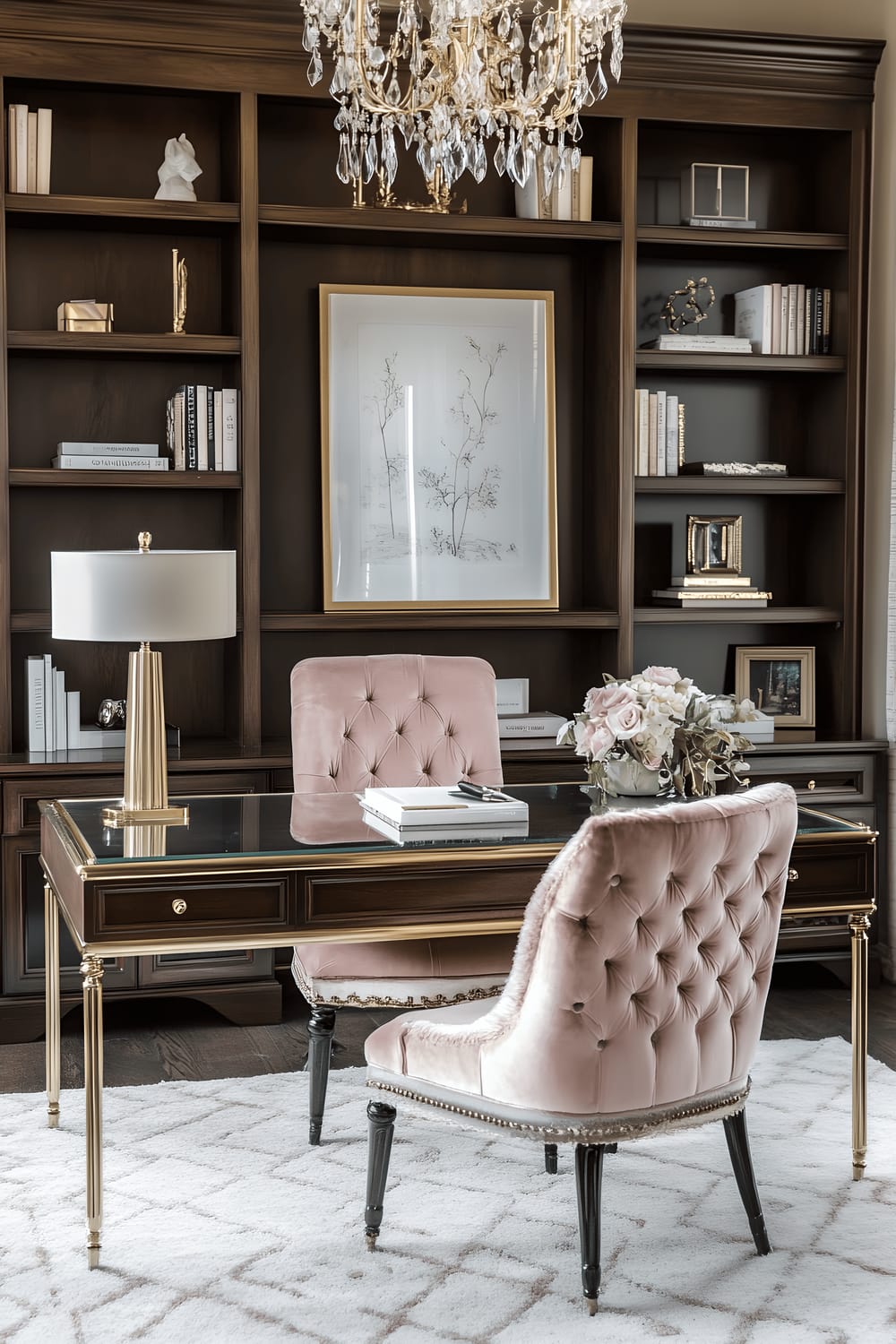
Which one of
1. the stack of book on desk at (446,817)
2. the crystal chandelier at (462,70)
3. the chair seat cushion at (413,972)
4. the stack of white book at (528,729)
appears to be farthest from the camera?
the stack of white book at (528,729)

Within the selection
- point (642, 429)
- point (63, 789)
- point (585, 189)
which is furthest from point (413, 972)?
point (585, 189)

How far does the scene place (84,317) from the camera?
3.87 meters

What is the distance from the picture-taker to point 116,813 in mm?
2707

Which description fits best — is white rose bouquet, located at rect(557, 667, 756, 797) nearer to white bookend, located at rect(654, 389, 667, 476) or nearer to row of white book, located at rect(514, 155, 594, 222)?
white bookend, located at rect(654, 389, 667, 476)

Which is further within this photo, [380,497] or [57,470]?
[380,497]

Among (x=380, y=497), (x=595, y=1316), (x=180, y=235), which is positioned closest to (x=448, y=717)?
(x=380, y=497)

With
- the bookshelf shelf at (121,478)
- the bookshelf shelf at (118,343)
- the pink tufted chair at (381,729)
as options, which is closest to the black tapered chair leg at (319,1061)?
the pink tufted chair at (381,729)

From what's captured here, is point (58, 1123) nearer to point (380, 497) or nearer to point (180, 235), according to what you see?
point (380, 497)

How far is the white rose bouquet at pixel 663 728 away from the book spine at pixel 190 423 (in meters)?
1.65

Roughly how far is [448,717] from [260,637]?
1.16m

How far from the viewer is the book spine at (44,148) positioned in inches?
149

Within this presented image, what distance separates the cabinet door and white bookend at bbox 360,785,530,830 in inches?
52.1

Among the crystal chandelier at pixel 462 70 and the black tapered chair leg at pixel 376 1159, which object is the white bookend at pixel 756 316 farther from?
the black tapered chair leg at pixel 376 1159

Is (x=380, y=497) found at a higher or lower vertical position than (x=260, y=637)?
higher
